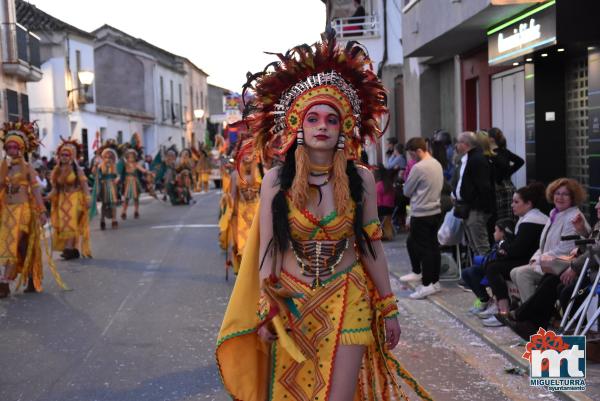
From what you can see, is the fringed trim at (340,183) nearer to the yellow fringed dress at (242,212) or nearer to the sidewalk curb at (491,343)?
the sidewalk curb at (491,343)

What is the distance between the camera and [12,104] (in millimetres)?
28062

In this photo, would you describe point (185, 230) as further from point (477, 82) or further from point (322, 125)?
point (322, 125)

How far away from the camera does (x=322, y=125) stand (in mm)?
4328

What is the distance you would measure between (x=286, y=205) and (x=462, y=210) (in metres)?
6.11

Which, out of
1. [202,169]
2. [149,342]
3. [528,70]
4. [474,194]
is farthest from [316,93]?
[202,169]

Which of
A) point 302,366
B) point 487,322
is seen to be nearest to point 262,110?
point 302,366

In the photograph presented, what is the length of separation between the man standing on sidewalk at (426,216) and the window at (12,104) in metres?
20.2

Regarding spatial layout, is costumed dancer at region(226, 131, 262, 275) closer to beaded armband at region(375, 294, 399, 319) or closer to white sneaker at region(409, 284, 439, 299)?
white sneaker at region(409, 284, 439, 299)

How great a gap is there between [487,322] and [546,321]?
0.96 meters

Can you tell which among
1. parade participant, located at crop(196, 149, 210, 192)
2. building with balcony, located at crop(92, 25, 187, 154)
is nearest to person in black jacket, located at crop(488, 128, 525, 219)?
parade participant, located at crop(196, 149, 210, 192)

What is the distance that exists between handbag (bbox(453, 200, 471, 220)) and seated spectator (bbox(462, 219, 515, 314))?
4.17ft

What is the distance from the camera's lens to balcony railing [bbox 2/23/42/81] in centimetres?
2753

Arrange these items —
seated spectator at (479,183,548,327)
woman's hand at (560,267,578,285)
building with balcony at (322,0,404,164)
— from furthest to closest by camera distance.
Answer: building with balcony at (322,0,404,164) → seated spectator at (479,183,548,327) → woman's hand at (560,267,578,285)

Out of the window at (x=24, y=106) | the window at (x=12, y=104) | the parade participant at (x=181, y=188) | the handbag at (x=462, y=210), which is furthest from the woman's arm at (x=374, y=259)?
the window at (x=24, y=106)
